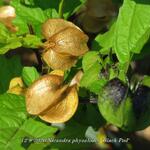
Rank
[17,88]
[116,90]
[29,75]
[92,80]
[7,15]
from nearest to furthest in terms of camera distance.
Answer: [116,90], [92,80], [17,88], [29,75], [7,15]

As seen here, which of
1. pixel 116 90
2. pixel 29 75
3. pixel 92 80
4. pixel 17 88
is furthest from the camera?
pixel 29 75

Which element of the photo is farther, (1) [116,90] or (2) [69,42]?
(2) [69,42]

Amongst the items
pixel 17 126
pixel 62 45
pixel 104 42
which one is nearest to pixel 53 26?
pixel 62 45

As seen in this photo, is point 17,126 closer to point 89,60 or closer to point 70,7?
point 89,60

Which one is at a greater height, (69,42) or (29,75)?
(69,42)

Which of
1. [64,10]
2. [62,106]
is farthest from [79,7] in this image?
[62,106]

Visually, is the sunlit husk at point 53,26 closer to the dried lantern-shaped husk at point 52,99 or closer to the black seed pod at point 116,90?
the dried lantern-shaped husk at point 52,99

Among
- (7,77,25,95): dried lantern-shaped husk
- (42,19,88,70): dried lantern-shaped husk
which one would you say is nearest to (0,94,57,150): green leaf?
(7,77,25,95): dried lantern-shaped husk
